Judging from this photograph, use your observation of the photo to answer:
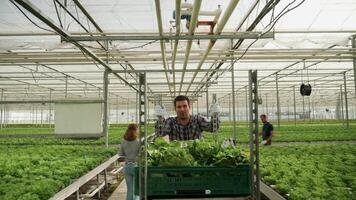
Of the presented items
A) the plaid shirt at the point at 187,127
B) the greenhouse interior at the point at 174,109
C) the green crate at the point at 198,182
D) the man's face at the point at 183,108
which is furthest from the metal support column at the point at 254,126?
the plaid shirt at the point at 187,127

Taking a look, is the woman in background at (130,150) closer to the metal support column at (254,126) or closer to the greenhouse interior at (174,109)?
the greenhouse interior at (174,109)

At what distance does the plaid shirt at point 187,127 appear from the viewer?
514 centimetres

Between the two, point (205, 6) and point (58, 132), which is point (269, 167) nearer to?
point (205, 6)

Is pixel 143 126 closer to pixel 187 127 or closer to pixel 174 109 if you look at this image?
pixel 187 127

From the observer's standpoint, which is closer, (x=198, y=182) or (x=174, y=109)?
(x=198, y=182)

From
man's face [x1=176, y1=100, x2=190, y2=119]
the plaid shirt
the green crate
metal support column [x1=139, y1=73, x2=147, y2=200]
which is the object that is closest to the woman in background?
the plaid shirt

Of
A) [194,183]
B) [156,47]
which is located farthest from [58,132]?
[194,183]

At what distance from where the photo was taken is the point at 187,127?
16.8 feet

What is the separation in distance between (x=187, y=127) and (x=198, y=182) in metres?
1.86

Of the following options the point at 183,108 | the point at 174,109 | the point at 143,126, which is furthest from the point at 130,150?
the point at 143,126

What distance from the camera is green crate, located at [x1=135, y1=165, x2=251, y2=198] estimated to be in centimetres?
330

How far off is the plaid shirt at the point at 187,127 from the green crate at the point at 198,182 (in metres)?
1.80

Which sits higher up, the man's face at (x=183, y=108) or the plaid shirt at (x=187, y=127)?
the man's face at (x=183, y=108)

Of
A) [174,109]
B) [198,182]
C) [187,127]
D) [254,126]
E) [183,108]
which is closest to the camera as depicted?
[198,182]
